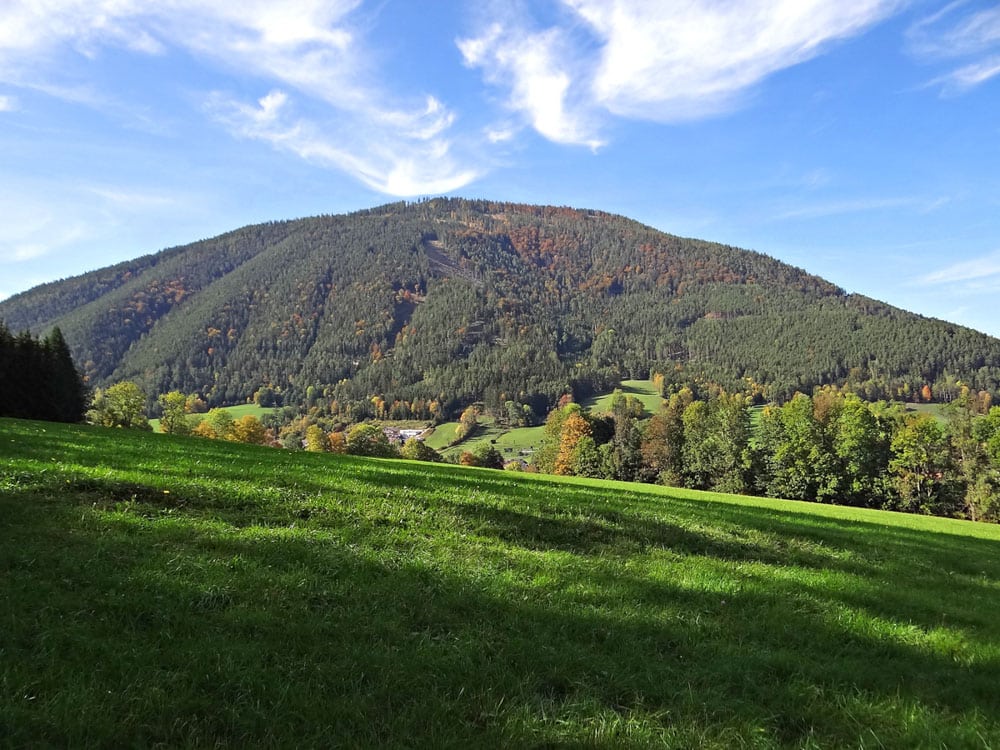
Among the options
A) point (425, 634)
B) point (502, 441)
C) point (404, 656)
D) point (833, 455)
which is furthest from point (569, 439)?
point (404, 656)

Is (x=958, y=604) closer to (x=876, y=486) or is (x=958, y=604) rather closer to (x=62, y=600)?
(x=62, y=600)

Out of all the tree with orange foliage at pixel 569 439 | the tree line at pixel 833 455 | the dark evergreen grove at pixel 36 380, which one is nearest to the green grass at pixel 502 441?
the tree with orange foliage at pixel 569 439

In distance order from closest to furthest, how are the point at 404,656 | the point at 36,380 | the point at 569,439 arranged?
the point at 404,656 → the point at 36,380 → the point at 569,439

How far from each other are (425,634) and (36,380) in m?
80.2

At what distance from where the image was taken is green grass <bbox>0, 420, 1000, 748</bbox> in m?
4.43

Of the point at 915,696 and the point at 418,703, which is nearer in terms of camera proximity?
the point at 418,703

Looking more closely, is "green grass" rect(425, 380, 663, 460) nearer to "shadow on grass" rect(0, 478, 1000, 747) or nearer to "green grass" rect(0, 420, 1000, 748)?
"green grass" rect(0, 420, 1000, 748)

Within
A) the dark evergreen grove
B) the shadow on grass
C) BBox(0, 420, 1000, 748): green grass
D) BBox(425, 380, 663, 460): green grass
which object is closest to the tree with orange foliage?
BBox(425, 380, 663, 460): green grass

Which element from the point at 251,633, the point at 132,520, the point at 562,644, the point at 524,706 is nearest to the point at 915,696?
the point at 562,644

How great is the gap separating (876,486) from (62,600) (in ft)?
290

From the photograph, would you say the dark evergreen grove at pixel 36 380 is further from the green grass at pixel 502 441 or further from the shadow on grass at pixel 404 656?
the green grass at pixel 502 441

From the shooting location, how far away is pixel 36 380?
6456 cm

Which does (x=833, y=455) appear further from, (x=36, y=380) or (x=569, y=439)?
(x=36, y=380)

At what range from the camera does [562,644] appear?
615 cm
